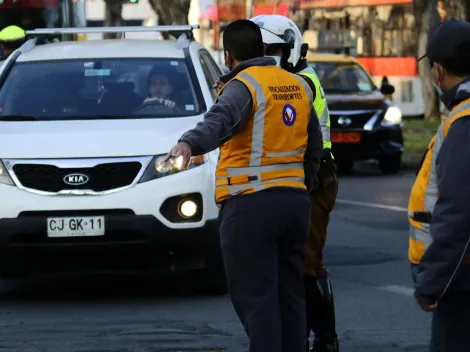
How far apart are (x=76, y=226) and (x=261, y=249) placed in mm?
3244

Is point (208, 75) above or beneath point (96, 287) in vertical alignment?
above

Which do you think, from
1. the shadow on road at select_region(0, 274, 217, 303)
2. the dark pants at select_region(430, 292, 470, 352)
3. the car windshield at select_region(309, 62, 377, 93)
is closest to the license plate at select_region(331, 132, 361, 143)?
the car windshield at select_region(309, 62, 377, 93)

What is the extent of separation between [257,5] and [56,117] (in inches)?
1530

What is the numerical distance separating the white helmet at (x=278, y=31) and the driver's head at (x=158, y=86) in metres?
3.35

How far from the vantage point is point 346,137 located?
21281 mm

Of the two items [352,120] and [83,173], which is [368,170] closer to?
[352,120]

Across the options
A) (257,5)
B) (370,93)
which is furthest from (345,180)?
(257,5)

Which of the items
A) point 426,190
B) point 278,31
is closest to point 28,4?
point 278,31

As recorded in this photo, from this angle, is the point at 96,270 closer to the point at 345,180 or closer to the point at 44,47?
the point at 44,47

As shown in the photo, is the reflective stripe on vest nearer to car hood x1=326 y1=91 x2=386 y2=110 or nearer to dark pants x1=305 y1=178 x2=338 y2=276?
dark pants x1=305 y1=178 x2=338 y2=276

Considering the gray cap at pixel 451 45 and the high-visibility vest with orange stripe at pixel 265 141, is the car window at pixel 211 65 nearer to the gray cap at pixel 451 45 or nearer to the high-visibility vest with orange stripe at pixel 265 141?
the high-visibility vest with orange stripe at pixel 265 141

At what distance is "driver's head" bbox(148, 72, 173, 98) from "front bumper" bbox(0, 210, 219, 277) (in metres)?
1.28

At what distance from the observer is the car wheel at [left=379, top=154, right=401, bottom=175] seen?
69.9 ft

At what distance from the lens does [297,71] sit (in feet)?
24.1
